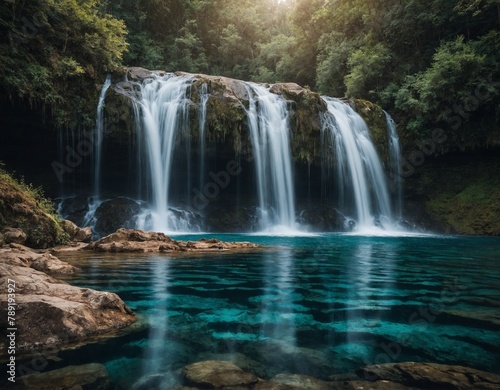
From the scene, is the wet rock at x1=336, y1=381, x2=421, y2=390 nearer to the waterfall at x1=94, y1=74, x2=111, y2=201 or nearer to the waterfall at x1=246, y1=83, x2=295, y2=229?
the waterfall at x1=246, y1=83, x2=295, y2=229

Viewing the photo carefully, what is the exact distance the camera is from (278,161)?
678 inches

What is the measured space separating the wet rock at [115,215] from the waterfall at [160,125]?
2.41 ft

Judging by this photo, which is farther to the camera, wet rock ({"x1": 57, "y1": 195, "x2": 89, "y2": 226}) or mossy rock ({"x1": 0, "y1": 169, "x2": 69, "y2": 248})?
wet rock ({"x1": 57, "y1": 195, "x2": 89, "y2": 226})

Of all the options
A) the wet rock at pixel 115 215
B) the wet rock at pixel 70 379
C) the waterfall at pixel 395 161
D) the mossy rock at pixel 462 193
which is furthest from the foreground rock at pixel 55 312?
the mossy rock at pixel 462 193

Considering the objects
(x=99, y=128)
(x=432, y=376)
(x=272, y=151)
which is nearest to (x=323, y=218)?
(x=272, y=151)

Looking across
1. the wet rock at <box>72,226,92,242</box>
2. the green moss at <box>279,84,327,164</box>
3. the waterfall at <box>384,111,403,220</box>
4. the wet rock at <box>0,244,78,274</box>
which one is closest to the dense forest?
the waterfall at <box>384,111,403,220</box>

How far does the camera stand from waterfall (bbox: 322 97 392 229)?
1806 centimetres

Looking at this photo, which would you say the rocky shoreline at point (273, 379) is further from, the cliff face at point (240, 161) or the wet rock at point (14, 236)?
the cliff face at point (240, 161)

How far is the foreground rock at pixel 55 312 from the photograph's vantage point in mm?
2434

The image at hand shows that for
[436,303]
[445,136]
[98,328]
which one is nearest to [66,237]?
[98,328]

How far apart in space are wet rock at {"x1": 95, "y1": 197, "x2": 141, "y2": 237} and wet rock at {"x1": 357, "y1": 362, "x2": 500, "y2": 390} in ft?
51.4

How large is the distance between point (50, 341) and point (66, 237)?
298 inches

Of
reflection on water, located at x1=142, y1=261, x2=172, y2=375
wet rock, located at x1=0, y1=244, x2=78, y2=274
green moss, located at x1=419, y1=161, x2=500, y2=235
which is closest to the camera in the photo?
reflection on water, located at x1=142, y1=261, x2=172, y2=375

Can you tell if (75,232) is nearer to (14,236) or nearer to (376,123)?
(14,236)
